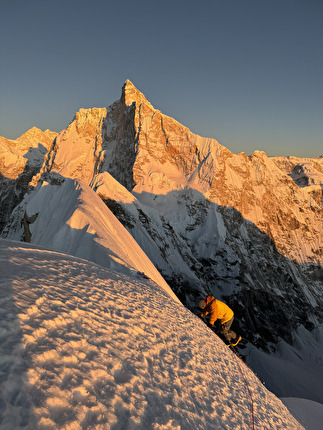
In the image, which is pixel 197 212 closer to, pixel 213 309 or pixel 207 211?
pixel 207 211

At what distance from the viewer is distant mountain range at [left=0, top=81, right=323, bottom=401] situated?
38.2 m

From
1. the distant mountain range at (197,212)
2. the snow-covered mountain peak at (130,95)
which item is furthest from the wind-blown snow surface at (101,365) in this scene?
the snow-covered mountain peak at (130,95)

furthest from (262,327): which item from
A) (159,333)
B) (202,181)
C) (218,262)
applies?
(159,333)

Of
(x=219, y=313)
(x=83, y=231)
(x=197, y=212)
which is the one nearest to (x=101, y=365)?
(x=219, y=313)

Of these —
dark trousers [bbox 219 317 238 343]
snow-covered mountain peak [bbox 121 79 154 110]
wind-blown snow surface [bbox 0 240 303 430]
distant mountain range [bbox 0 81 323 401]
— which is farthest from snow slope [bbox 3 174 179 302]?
snow-covered mountain peak [bbox 121 79 154 110]

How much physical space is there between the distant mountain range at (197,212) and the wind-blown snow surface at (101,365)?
38.0ft

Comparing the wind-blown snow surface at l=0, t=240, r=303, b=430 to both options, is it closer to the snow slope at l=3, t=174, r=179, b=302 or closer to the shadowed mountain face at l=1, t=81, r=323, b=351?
the snow slope at l=3, t=174, r=179, b=302

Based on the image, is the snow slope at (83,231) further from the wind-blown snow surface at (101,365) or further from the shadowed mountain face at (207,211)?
the shadowed mountain face at (207,211)

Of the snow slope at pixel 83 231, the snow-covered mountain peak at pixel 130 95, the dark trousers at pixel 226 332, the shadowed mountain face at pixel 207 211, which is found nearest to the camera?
the dark trousers at pixel 226 332

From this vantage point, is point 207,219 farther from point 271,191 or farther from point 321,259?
point 321,259

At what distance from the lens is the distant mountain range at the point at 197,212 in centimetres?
3825

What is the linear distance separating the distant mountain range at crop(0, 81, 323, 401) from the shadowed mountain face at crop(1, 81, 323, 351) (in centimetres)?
34

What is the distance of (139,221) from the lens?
125 feet

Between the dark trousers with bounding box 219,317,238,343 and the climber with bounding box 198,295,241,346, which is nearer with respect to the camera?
the climber with bounding box 198,295,241,346
